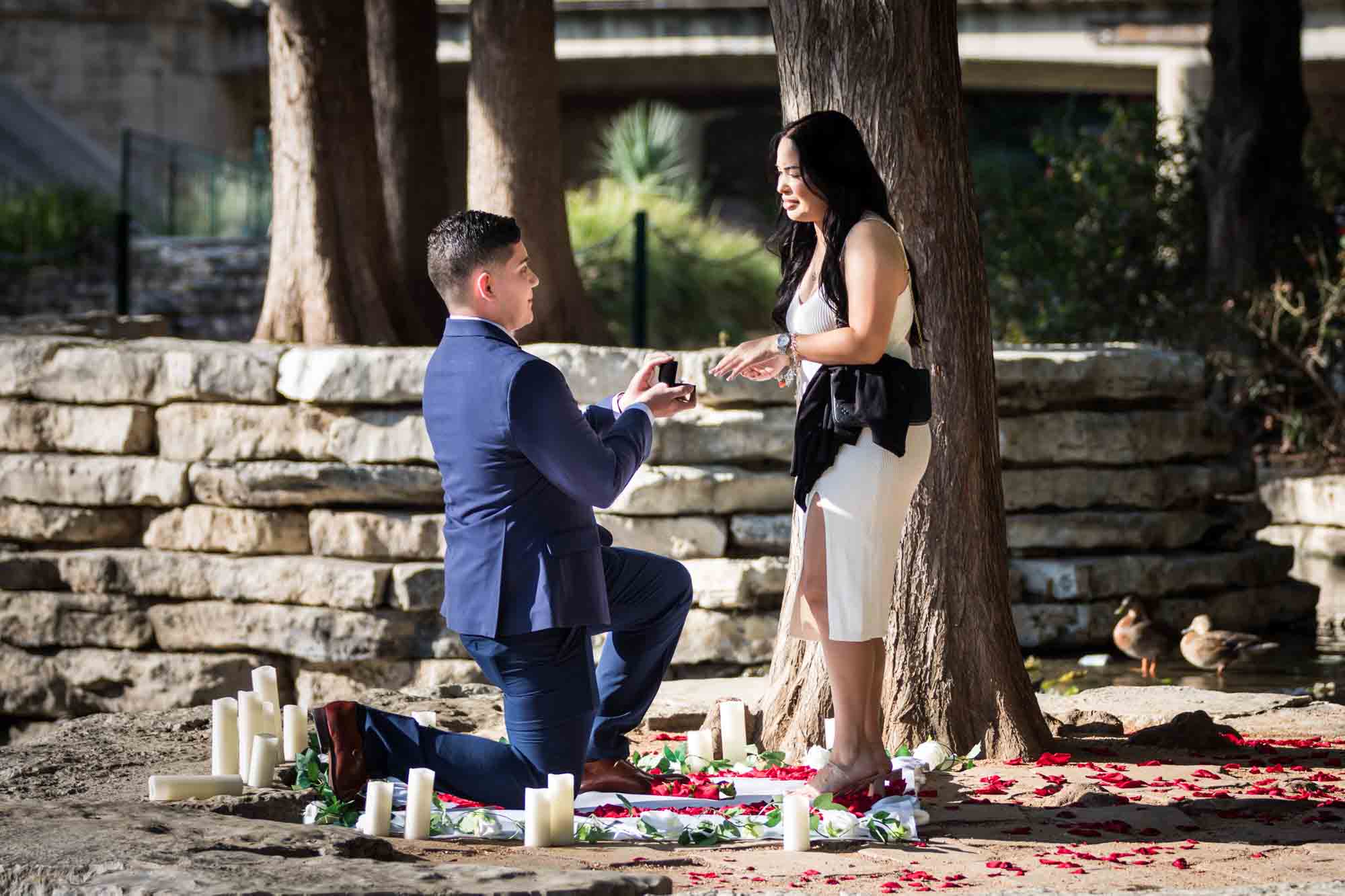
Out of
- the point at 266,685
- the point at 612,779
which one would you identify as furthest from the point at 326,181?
the point at 612,779

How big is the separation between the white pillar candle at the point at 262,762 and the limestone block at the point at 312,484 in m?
3.44

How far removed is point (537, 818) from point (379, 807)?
40 centimetres

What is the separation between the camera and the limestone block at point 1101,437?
8781 mm

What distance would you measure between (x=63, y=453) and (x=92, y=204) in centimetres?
912

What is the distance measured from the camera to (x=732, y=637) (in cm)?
819

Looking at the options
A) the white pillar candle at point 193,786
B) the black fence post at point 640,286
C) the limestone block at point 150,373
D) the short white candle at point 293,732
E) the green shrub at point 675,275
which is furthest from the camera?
the green shrub at point 675,275

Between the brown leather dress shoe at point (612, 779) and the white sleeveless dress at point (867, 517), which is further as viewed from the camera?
the brown leather dress shoe at point (612, 779)

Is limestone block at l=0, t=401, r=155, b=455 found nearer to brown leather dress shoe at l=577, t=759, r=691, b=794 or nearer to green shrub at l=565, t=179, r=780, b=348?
brown leather dress shoe at l=577, t=759, r=691, b=794

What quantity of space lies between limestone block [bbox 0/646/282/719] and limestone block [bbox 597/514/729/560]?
1.88 m

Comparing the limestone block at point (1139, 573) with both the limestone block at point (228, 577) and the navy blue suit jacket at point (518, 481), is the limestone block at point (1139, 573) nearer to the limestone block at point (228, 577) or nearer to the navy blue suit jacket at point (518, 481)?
the limestone block at point (228, 577)

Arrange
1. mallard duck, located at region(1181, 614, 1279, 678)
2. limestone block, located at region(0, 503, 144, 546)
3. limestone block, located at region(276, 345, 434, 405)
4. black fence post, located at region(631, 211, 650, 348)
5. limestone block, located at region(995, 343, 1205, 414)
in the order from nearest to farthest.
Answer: mallard duck, located at region(1181, 614, 1279, 678) → limestone block, located at region(276, 345, 434, 405) → limestone block, located at region(995, 343, 1205, 414) → limestone block, located at region(0, 503, 144, 546) → black fence post, located at region(631, 211, 650, 348)

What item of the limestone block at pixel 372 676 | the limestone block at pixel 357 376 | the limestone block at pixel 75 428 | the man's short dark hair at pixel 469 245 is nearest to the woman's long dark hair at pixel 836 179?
the man's short dark hair at pixel 469 245

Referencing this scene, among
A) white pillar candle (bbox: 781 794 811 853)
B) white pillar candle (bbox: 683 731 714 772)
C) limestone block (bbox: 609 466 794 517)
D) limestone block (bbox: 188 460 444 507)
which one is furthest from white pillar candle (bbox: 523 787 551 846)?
limestone block (bbox: 188 460 444 507)

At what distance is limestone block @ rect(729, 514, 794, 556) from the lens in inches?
326
